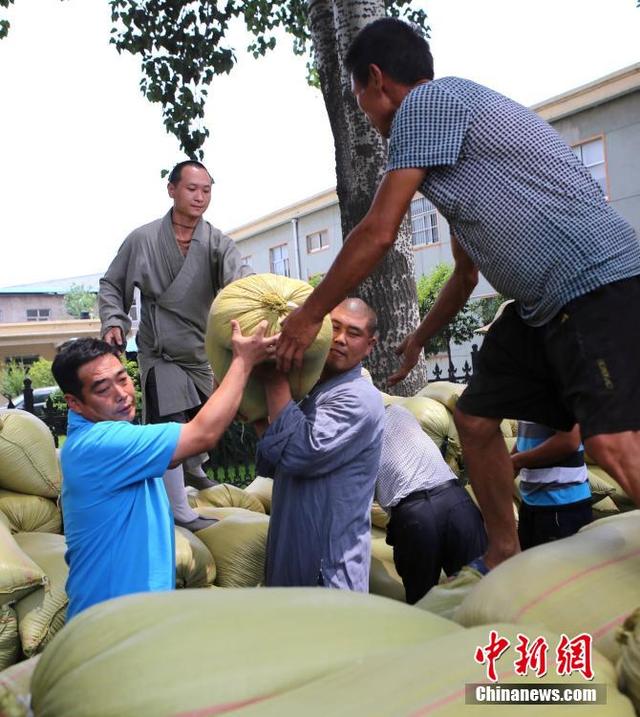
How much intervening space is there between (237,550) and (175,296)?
1212 mm

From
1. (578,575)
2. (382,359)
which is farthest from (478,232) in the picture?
(382,359)

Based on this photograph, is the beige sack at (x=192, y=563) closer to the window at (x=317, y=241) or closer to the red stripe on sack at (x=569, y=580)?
the red stripe on sack at (x=569, y=580)

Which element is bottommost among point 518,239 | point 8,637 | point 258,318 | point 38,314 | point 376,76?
point 8,637

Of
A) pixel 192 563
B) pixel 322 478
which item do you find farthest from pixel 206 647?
pixel 192 563

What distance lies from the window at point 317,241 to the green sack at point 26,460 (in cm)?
2172

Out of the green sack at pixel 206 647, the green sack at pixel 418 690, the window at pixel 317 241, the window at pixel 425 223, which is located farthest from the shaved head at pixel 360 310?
the window at pixel 317 241

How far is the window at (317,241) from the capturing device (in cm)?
2526

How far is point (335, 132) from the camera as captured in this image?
5762mm

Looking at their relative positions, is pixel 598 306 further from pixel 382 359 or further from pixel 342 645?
pixel 382 359

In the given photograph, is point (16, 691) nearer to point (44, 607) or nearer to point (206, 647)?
point (206, 647)

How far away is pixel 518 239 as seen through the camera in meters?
2.02

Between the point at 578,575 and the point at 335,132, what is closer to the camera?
the point at 578,575

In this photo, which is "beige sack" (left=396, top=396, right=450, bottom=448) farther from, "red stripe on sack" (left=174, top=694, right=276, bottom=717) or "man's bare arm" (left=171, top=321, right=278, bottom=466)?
"red stripe on sack" (left=174, top=694, right=276, bottom=717)

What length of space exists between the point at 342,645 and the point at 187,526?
2787 mm
